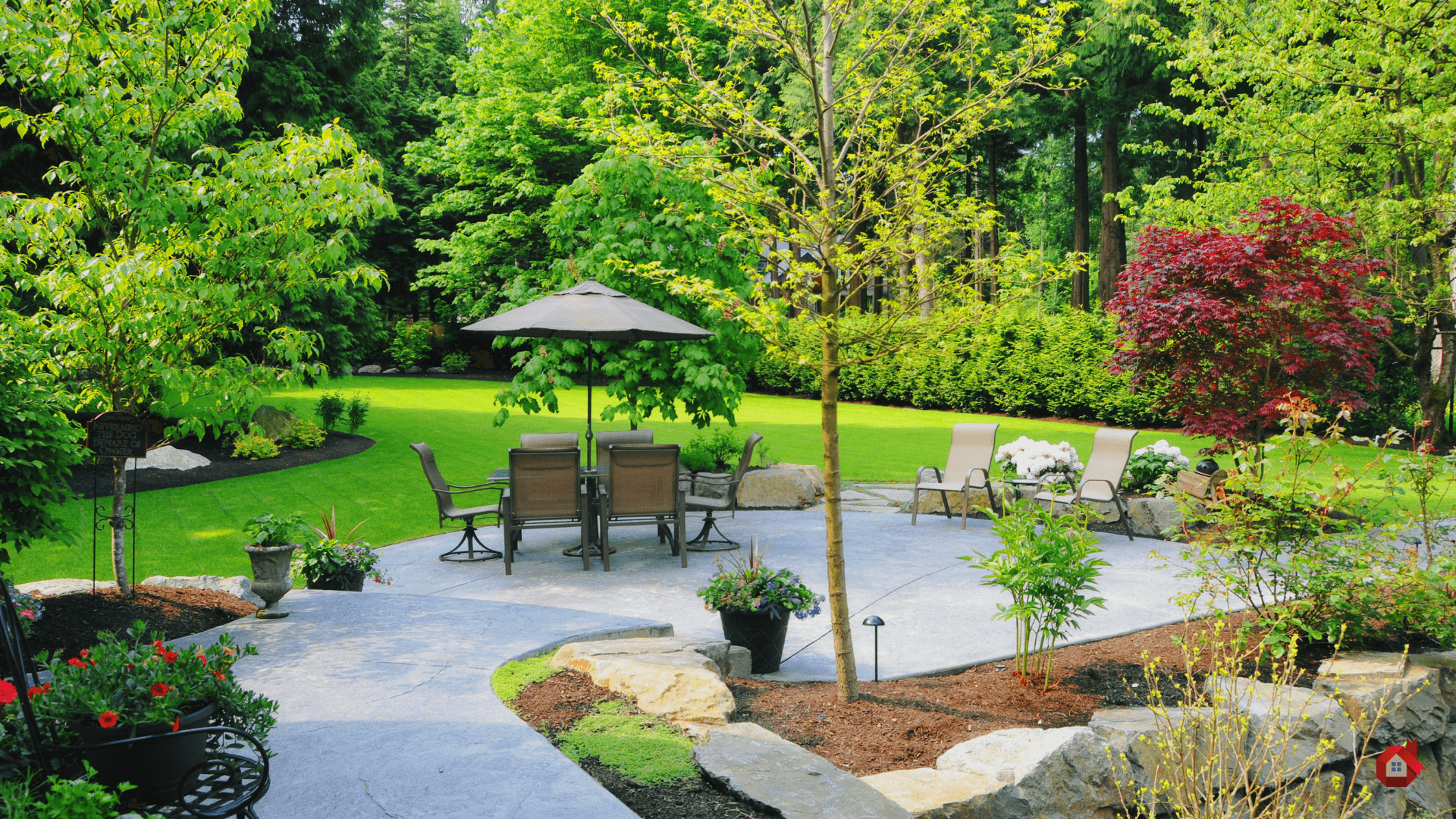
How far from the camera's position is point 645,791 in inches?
124

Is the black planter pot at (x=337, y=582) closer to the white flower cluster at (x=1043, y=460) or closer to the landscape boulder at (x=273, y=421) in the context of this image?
the white flower cluster at (x=1043, y=460)

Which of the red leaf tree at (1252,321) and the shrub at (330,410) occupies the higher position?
the red leaf tree at (1252,321)

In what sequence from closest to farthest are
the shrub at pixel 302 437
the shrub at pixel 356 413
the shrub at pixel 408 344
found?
the shrub at pixel 302 437 → the shrub at pixel 356 413 → the shrub at pixel 408 344

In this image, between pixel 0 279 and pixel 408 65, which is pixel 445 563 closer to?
pixel 0 279

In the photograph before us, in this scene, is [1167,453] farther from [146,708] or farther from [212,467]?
[212,467]

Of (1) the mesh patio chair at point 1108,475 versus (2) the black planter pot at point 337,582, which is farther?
(1) the mesh patio chair at point 1108,475

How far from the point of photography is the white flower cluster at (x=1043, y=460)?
926 centimetres

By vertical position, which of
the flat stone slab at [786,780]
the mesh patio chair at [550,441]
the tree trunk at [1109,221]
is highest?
the tree trunk at [1109,221]

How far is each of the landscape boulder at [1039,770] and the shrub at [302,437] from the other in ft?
41.5

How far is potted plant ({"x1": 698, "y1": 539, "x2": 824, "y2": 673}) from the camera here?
16.2 feet

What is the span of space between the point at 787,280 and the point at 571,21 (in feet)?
75.6

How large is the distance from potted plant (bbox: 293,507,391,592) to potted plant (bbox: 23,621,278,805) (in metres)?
3.40

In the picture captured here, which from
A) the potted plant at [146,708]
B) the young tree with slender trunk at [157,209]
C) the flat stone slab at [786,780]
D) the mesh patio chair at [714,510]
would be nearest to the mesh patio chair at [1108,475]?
the mesh patio chair at [714,510]

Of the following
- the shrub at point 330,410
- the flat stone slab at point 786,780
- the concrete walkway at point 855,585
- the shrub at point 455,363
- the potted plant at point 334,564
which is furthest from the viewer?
the shrub at point 455,363
